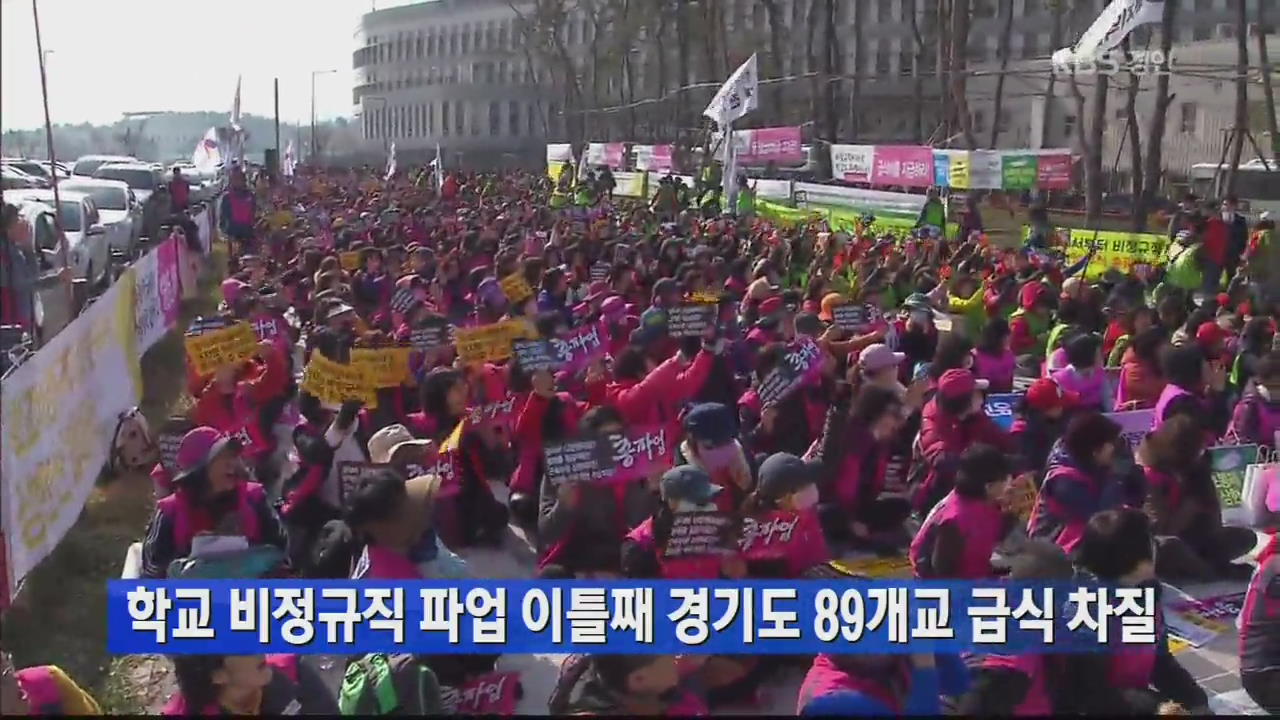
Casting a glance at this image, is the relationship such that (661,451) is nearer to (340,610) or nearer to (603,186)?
(340,610)

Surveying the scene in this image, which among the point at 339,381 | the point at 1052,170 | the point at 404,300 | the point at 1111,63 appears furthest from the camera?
the point at 1052,170

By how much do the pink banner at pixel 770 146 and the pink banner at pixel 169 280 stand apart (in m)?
→ 14.4

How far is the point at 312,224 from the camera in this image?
20.8m

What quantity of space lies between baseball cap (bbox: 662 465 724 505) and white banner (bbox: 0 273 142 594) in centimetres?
252

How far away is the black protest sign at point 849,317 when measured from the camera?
Result: 32.4ft

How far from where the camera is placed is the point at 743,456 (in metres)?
6.73

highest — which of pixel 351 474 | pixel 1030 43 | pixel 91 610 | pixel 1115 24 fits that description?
pixel 1030 43

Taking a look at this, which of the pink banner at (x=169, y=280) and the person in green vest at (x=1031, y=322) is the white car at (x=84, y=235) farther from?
the person in green vest at (x=1031, y=322)

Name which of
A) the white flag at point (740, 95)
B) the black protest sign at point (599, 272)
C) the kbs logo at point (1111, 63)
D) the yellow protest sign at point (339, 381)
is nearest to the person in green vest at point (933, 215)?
the white flag at point (740, 95)

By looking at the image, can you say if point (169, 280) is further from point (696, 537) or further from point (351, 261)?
point (696, 537)

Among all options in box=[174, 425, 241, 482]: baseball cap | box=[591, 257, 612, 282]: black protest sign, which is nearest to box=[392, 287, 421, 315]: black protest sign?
box=[591, 257, 612, 282]: black protest sign

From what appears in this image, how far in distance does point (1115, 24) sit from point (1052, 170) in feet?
23.0

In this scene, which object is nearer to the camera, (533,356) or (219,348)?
(533,356)
